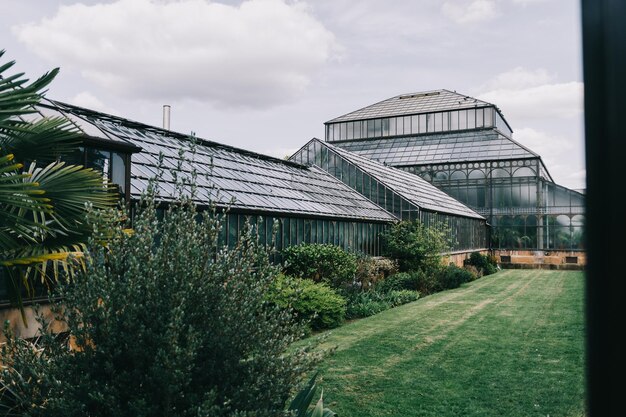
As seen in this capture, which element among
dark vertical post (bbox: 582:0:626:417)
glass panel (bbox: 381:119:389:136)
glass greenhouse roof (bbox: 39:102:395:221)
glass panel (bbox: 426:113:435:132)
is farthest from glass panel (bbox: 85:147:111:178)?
glass panel (bbox: 381:119:389:136)

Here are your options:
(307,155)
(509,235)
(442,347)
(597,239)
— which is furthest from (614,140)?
(509,235)

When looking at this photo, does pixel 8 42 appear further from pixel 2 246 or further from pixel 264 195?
pixel 264 195

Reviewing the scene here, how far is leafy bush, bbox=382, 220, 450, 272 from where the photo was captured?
899 inches

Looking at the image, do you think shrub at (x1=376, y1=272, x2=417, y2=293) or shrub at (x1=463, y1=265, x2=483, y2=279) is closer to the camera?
shrub at (x1=376, y1=272, x2=417, y2=293)

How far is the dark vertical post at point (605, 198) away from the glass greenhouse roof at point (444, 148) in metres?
38.6

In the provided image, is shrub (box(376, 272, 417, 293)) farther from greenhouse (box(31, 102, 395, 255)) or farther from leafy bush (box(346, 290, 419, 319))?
greenhouse (box(31, 102, 395, 255))

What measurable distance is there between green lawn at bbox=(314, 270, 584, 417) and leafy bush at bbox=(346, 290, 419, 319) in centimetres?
53

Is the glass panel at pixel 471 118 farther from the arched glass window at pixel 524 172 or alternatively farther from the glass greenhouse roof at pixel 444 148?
the arched glass window at pixel 524 172

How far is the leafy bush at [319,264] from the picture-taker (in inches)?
640

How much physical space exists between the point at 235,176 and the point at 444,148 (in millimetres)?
27457

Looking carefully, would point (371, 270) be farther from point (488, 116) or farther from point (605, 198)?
point (488, 116)

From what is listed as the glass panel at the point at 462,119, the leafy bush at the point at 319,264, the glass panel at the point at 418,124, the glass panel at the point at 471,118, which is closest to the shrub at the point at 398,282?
the leafy bush at the point at 319,264

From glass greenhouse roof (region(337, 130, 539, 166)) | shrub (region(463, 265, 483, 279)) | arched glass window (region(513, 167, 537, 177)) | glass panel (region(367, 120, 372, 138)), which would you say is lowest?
shrub (region(463, 265, 483, 279))

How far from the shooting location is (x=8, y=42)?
525 centimetres
